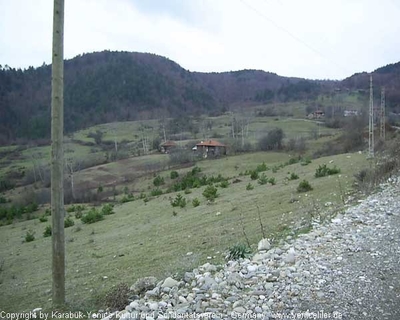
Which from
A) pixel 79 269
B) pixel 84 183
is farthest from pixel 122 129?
pixel 79 269

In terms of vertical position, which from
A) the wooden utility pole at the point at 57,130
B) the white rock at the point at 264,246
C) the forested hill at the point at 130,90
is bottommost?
the white rock at the point at 264,246

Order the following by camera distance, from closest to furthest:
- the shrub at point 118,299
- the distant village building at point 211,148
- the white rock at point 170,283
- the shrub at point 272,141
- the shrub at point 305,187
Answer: the white rock at point 170,283, the shrub at point 118,299, the shrub at point 305,187, the shrub at point 272,141, the distant village building at point 211,148

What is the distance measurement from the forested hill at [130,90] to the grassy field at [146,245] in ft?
353

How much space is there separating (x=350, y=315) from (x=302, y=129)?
300ft

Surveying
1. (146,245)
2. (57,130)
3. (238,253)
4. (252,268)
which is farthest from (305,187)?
(57,130)

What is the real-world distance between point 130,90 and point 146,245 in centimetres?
14894

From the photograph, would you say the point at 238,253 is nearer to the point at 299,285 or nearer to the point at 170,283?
the point at 170,283

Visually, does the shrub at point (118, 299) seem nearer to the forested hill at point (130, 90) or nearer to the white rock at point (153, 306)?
the white rock at point (153, 306)

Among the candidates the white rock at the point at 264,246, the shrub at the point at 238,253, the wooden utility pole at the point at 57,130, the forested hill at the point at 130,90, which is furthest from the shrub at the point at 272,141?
the forested hill at the point at 130,90

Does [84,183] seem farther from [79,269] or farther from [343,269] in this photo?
[343,269]

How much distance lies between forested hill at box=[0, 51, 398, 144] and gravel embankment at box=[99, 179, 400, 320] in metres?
120

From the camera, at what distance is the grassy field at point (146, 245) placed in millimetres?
8273

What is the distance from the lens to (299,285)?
4.75 m

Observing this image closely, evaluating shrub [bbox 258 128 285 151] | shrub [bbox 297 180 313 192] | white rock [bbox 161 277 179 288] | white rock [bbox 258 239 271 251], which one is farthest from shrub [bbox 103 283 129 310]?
shrub [bbox 258 128 285 151]
